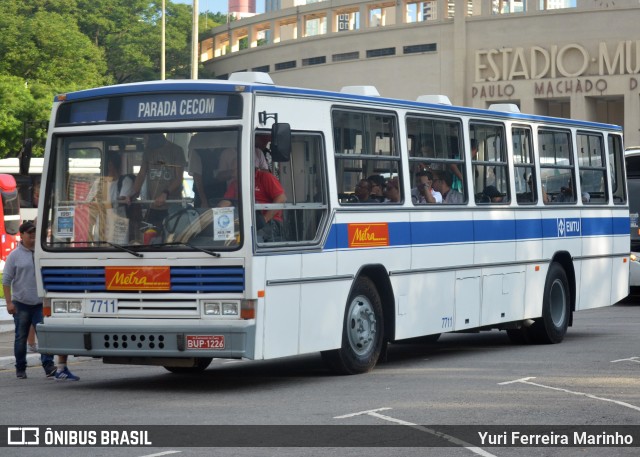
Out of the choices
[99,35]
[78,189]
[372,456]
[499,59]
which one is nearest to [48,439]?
[372,456]

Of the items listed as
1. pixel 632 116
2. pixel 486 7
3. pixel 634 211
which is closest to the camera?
pixel 634 211

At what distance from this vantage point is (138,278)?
12.3 m

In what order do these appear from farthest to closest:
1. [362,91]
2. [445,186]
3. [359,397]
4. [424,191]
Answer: [445,186] → [424,191] → [362,91] → [359,397]

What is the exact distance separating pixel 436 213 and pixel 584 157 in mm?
4396

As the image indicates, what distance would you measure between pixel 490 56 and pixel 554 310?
5513cm

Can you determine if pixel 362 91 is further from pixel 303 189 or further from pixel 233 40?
pixel 233 40

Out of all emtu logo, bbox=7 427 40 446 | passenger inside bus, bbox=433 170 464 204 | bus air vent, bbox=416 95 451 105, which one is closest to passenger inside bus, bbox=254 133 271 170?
passenger inside bus, bbox=433 170 464 204

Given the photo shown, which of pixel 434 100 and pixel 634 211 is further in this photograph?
pixel 634 211

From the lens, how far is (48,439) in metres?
9.55

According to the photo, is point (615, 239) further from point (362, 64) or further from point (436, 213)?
point (362, 64)

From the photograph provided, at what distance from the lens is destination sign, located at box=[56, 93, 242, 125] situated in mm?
12289

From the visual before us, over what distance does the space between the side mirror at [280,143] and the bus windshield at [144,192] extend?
1.06 ft

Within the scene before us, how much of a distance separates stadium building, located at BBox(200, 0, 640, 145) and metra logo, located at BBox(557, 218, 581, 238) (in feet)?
167

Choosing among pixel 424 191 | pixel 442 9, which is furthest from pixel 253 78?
pixel 442 9
